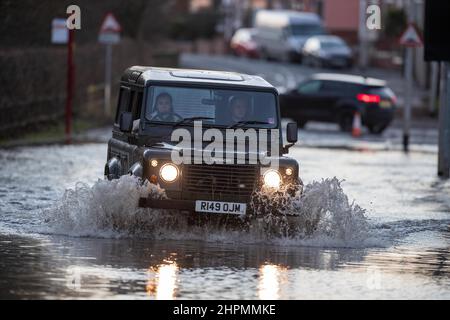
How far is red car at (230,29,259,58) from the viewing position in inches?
3019

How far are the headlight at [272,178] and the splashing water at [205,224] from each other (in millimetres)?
98

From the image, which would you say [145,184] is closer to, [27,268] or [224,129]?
[224,129]

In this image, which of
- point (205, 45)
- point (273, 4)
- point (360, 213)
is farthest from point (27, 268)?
point (273, 4)

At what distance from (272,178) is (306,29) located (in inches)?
2174

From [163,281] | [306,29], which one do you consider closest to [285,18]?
[306,29]

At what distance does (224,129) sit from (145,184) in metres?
1.50

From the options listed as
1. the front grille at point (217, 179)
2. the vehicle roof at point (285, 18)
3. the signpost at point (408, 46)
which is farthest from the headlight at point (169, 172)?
the vehicle roof at point (285, 18)

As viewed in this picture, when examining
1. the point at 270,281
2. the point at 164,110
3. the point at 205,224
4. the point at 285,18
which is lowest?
the point at 285,18

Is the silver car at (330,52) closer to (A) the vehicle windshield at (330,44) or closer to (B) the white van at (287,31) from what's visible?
(A) the vehicle windshield at (330,44)

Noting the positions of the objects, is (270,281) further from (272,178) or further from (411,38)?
(411,38)

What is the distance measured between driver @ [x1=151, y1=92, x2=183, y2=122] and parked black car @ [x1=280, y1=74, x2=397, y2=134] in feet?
80.7

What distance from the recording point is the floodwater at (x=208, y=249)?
11.5 meters

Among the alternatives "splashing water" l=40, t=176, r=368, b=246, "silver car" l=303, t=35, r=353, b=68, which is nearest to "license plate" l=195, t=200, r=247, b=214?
"splashing water" l=40, t=176, r=368, b=246

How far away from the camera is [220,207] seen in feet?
48.8
